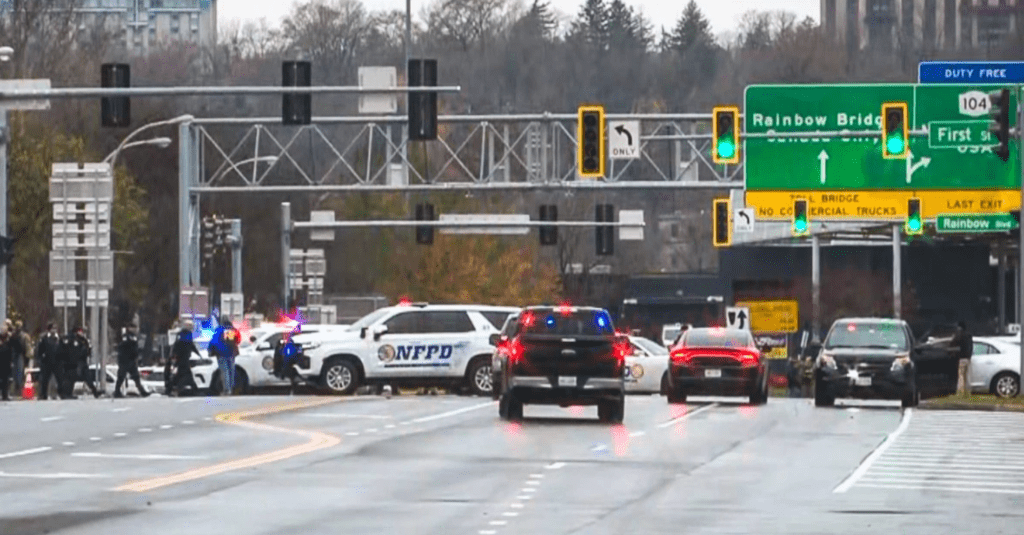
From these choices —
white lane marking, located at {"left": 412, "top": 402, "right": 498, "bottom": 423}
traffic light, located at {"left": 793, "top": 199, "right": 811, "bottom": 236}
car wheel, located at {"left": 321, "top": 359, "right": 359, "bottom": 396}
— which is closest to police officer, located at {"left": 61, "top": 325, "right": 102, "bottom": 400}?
car wheel, located at {"left": 321, "top": 359, "right": 359, "bottom": 396}

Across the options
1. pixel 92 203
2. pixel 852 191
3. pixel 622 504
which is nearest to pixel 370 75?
pixel 92 203

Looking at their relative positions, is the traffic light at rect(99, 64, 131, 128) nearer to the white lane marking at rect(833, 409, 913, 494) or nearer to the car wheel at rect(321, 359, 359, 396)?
the car wheel at rect(321, 359, 359, 396)

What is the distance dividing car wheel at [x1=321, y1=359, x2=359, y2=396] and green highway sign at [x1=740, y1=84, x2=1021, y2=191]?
39.8 feet

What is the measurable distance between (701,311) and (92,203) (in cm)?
6396

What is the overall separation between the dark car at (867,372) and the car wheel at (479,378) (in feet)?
26.0

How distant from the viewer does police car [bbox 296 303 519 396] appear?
49.6 m

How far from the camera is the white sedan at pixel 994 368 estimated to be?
55.2 m

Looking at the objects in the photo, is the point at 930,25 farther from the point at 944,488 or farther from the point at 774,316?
the point at 944,488

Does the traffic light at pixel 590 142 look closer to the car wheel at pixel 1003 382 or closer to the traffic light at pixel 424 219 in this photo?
the car wheel at pixel 1003 382

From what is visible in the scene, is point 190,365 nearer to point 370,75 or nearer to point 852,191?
point 370,75

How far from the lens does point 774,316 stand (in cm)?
6297

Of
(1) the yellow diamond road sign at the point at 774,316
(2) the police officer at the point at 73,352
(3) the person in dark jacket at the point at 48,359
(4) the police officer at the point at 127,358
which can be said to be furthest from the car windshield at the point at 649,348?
(3) the person in dark jacket at the point at 48,359

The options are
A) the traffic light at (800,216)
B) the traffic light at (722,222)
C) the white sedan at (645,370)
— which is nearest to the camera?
the white sedan at (645,370)

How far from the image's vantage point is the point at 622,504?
21.9m
